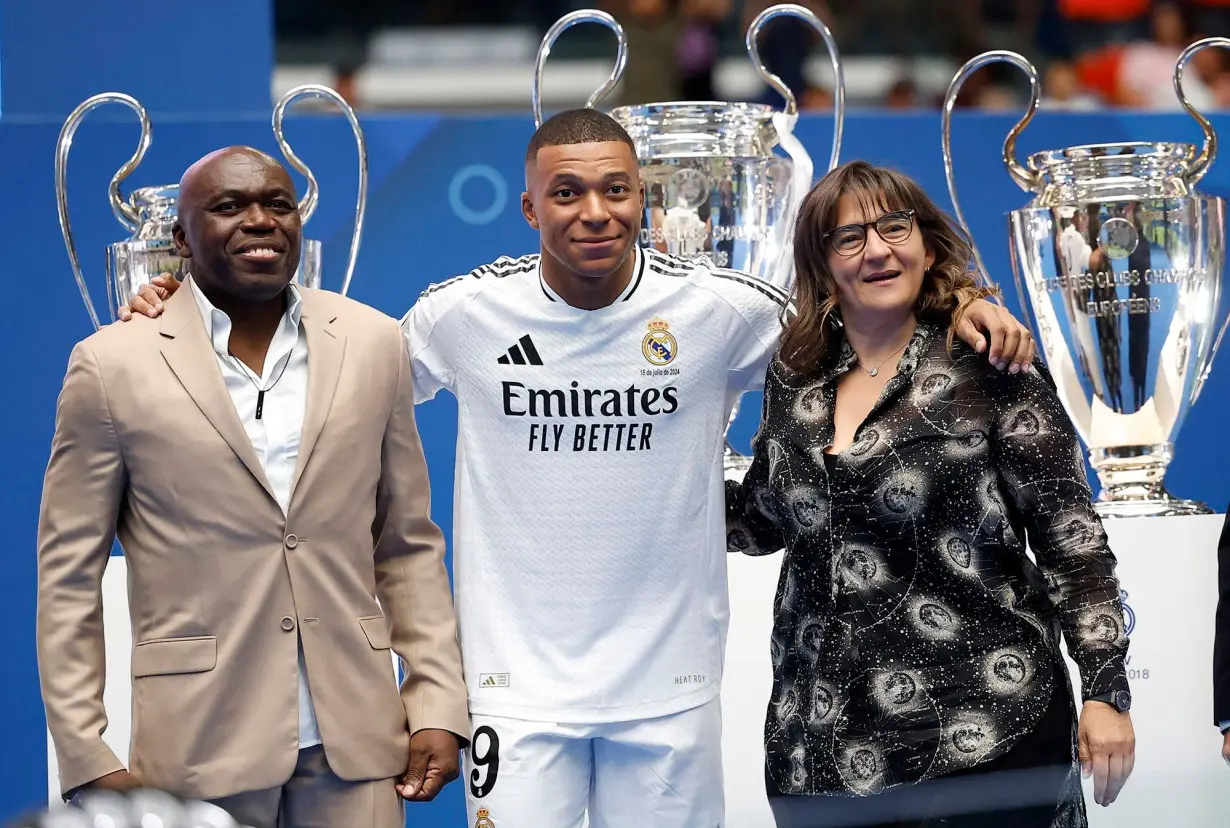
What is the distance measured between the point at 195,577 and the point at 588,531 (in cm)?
49

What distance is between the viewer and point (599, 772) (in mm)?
2039

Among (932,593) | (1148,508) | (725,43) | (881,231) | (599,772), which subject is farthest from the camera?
(725,43)

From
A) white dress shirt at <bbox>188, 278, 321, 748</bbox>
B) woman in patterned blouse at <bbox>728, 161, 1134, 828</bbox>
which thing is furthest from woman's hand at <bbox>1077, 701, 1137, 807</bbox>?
white dress shirt at <bbox>188, 278, 321, 748</bbox>

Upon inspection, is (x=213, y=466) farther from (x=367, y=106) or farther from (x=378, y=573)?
(x=367, y=106)

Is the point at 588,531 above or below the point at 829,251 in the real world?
below

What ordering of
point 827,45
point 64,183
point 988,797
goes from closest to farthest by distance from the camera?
point 988,797, point 64,183, point 827,45

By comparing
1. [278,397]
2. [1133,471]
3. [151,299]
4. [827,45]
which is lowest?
[1133,471]

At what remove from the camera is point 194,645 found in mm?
1748

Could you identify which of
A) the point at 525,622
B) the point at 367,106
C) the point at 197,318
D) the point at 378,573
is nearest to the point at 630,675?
the point at 525,622

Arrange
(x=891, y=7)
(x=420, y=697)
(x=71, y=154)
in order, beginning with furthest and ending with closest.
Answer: (x=891, y=7)
(x=71, y=154)
(x=420, y=697)

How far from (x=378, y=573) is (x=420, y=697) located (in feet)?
0.51

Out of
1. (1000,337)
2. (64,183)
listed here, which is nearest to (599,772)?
(1000,337)

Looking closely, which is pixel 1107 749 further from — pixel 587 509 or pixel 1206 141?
pixel 1206 141

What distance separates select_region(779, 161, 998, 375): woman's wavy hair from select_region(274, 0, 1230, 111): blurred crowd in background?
4.67 meters
